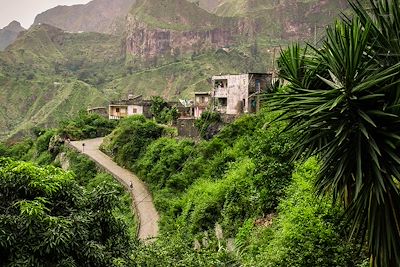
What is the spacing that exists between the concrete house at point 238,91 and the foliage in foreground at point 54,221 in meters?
18.3

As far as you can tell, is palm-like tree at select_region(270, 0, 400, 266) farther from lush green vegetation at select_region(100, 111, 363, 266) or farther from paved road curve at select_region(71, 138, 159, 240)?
paved road curve at select_region(71, 138, 159, 240)

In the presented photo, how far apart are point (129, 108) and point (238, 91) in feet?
63.9

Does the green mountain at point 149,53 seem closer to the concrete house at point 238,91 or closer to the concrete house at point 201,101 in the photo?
the concrete house at point 201,101

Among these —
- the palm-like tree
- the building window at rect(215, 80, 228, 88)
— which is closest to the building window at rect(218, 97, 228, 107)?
the building window at rect(215, 80, 228, 88)

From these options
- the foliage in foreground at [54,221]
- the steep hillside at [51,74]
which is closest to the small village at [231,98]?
the foliage in foreground at [54,221]

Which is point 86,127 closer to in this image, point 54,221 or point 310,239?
point 310,239

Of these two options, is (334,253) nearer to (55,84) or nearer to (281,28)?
(55,84)

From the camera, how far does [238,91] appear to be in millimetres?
28781

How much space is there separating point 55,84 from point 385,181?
11372 centimetres

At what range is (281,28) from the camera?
482 ft

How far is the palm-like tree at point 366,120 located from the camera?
540 centimetres

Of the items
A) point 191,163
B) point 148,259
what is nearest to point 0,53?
point 191,163

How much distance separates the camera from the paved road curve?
64.2 ft

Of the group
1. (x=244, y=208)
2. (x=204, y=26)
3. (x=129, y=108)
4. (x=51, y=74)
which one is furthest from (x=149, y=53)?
(x=244, y=208)
